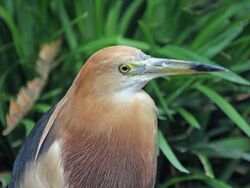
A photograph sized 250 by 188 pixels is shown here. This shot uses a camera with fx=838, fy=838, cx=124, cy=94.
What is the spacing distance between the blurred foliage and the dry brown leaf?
69mm

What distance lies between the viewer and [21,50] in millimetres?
3250

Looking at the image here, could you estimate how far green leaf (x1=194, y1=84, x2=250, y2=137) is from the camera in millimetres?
3020

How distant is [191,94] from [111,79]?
44.4 inches

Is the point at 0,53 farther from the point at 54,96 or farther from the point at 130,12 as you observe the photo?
the point at 130,12

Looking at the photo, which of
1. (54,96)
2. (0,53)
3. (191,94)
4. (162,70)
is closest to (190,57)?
(191,94)

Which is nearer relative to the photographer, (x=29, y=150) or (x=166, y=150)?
(x=29, y=150)

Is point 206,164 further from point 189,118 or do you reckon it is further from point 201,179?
point 189,118

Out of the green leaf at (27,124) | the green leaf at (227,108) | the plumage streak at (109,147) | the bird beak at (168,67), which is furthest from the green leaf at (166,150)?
the bird beak at (168,67)

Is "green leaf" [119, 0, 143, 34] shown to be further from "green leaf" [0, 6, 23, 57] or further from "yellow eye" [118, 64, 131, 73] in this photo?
"yellow eye" [118, 64, 131, 73]

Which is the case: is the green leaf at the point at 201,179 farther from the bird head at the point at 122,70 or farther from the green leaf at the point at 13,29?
the bird head at the point at 122,70

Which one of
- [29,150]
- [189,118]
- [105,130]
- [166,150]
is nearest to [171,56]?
[189,118]

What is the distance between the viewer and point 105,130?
2.27 meters

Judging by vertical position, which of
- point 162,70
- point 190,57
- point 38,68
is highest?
point 162,70

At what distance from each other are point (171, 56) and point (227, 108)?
0.29m
